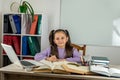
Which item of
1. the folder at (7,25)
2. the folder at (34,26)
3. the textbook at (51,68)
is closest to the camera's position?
the textbook at (51,68)

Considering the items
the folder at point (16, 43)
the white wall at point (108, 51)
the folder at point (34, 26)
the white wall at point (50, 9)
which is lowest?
the white wall at point (108, 51)

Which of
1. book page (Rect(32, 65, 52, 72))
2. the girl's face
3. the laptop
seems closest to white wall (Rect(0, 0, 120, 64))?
the girl's face

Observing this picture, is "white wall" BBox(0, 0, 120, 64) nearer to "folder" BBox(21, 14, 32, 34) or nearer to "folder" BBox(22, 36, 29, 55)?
"folder" BBox(21, 14, 32, 34)

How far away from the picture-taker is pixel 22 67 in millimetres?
1787

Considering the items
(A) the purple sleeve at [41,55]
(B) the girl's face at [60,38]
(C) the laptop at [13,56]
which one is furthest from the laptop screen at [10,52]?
(B) the girl's face at [60,38]

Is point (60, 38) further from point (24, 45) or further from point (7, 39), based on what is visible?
point (7, 39)

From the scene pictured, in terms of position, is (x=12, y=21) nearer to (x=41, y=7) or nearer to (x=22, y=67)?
(x=41, y=7)

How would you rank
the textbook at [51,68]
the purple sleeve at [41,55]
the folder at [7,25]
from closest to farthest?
the textbook at [51,68] < the purple sleeve at [41,55] < the folder at [7,25]

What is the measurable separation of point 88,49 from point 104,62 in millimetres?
1613

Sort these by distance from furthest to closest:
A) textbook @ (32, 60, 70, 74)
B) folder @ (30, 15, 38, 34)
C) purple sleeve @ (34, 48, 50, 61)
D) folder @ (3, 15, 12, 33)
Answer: folder @ (3, 15, 12, 33), folder @ (30, 15, 38, 34), purple sleeve @ (34, 48, 50, 61), textbook @ (32, 60, 70, 74)

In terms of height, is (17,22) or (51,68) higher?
(17,22)

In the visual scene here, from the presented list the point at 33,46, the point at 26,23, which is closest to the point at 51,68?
the point at 33,46

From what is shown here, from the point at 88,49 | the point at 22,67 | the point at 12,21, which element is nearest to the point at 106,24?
the point at 88,49

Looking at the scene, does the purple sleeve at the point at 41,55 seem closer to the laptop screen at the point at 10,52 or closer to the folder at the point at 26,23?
the laptop screen at the point at 10,52
